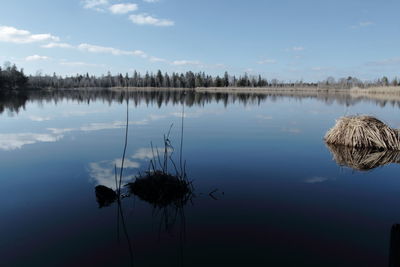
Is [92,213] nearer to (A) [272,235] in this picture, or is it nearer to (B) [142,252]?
(B) [142,252]

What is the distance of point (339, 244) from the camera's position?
5277 millimetres

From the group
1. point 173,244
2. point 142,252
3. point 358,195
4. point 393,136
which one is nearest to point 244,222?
point 173,244

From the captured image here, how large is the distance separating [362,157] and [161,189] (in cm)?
898

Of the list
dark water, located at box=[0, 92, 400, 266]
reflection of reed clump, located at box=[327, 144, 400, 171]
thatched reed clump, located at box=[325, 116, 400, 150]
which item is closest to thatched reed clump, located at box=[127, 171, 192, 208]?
dark water, located at box=[0, 92, 400, 266]

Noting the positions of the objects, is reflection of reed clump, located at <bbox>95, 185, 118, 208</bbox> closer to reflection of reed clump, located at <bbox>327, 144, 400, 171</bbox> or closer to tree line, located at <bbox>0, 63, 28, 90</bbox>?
reflection of reed clump, located at <bbox>327, 144, 400, 171</bbox>

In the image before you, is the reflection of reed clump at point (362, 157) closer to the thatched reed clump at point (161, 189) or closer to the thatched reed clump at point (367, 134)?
the thatched reed clump at point (367, 134)

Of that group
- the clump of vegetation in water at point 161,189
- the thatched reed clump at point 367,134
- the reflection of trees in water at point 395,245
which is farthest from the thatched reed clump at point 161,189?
the thatched reed clump at point 367,134

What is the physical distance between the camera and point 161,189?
770 cm

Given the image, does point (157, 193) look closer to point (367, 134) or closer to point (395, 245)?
point (395, 245)

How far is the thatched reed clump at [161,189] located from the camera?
7.46 metres

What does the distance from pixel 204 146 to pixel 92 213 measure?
7957mm

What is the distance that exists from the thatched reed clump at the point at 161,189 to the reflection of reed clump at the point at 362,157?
6.73 meters

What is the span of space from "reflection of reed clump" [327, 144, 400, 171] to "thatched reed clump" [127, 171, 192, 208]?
673 cm

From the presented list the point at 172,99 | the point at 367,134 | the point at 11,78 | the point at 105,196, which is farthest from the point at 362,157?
the point at 11,78
